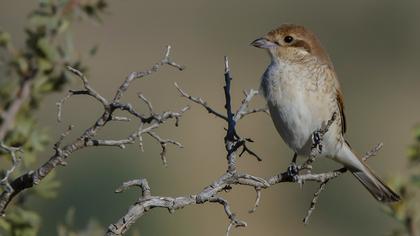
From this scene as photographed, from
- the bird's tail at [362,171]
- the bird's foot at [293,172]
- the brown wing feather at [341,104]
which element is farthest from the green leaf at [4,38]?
the bird's tail at [362,171]

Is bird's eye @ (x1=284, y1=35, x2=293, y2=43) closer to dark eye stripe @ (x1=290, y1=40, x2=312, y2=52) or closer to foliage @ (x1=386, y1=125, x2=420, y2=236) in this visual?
dark eye stripe @ (x1=290, y1=40, x2=312, y2=52)

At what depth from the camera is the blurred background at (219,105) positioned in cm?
943

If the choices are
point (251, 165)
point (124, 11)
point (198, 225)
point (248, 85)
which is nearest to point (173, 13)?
point (124, 11)

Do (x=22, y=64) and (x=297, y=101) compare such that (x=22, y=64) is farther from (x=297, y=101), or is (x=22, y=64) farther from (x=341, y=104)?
(x=341, y=104)

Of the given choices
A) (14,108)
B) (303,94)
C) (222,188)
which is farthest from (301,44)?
(222,188)

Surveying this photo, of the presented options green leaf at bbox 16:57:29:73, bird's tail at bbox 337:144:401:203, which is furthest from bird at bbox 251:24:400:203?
green leaf at bbox 16:57:29:73

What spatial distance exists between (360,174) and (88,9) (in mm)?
1784

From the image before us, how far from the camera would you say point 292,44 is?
4.81 m

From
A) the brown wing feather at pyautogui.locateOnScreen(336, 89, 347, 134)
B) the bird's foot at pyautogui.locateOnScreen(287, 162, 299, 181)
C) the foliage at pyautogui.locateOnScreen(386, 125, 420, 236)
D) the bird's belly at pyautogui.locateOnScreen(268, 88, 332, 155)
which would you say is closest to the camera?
the bird's foot at pyautogui.locateOnScreen(287, 162, 299, 181)

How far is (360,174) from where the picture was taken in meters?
5.05

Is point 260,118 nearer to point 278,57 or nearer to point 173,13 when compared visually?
point 173,13

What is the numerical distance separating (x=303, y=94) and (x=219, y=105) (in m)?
7.46

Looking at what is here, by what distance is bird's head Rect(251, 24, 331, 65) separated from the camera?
4.80m

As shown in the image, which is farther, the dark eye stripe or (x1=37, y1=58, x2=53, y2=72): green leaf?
the dark eye stripe
